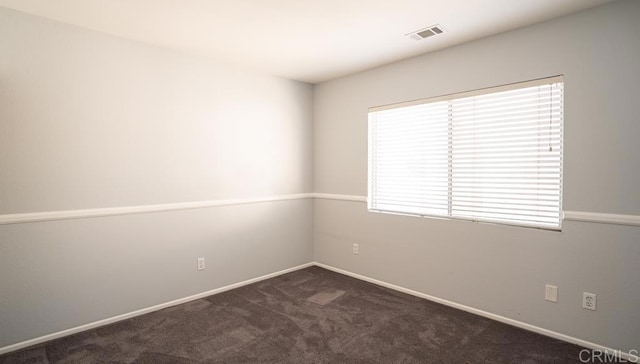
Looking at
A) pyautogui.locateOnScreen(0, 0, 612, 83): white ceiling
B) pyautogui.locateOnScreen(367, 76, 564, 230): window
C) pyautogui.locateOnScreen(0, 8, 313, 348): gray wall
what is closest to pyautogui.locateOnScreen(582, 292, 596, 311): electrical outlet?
pyautogui.locateOnScreen(367, 76, 564, 230): window

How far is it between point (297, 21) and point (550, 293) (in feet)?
9.76

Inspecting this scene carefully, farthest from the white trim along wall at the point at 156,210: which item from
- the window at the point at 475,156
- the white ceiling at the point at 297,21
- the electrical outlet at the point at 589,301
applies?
the white ceiling at the point at 297,21

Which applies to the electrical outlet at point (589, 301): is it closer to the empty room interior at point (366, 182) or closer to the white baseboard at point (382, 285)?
the empty room interior at point (366, 182)

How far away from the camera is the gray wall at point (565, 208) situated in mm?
2262

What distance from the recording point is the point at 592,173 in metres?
2.39

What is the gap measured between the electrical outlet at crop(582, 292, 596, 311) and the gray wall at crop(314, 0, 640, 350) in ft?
0.12

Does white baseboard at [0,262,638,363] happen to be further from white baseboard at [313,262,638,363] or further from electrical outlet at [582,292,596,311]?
electrical outlet at [582,292,596,311]

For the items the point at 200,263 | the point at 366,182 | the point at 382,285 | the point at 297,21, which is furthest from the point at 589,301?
the point at 200,263

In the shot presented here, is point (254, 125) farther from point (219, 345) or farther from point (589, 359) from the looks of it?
point (589, 359)

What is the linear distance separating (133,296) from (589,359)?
369 cm

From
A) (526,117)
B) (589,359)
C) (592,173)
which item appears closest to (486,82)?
(526,117)

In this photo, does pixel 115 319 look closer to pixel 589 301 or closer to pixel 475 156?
pixel 475 156

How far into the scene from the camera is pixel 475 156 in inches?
119

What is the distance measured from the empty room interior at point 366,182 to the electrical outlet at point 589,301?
2cm
